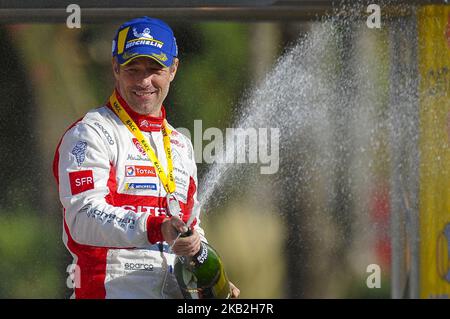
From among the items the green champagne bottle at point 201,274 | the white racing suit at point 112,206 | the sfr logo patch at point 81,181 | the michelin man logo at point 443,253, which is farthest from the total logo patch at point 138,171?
the michelin man logo at point 443,253

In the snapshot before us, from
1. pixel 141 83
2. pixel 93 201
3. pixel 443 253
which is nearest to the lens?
pixel 93 201

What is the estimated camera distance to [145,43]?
9.50 feet

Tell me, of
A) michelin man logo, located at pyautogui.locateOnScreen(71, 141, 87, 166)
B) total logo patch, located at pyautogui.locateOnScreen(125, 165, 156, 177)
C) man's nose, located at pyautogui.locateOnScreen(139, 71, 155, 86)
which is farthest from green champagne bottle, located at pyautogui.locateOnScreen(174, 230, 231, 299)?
man's nose, located at pyautogui.locateOnScreen(139, 71, 155, 86)

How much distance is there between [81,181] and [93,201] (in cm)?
9

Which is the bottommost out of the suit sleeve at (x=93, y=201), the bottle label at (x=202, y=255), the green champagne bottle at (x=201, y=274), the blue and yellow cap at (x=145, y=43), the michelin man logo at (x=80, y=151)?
the green champagne bottle at (x=201, y=274)

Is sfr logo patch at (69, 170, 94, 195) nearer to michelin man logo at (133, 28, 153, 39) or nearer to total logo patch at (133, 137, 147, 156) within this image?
total logo patch at (133, 137, 147, 156)

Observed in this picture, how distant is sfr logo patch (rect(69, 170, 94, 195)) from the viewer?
2.72 m

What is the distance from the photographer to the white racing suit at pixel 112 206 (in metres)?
2.68

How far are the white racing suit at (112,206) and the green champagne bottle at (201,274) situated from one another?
91 mm

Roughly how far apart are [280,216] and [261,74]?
0.72 meters

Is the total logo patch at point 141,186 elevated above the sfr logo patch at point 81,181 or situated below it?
below

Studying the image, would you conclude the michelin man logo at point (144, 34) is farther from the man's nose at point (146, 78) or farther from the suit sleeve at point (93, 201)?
the suit sleeve at point (93, 201)

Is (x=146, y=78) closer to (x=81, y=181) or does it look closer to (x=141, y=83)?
(x=141, y=83)

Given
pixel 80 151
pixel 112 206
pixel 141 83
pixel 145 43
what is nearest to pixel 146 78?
pixel 141 83
